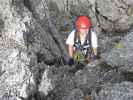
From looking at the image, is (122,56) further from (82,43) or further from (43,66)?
(43,66)

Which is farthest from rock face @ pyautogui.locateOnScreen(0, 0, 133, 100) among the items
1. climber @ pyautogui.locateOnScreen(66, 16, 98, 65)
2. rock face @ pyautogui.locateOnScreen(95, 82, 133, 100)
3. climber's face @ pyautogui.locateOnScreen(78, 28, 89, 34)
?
climber's face @ pyautogui.locateOnScreen(78, 28, 89, 34)

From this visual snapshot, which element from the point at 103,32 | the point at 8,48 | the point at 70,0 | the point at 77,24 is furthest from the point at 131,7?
the point at 8,48

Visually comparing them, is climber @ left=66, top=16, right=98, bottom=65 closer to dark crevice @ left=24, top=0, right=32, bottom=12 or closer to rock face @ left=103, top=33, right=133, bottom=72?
rock face @ left=103, top=33, right=133, bottom=72

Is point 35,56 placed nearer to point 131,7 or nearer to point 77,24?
point 77,24

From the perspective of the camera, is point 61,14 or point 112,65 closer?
point 112,65

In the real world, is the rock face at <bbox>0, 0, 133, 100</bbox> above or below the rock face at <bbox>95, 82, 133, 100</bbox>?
above

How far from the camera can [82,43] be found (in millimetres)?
10391

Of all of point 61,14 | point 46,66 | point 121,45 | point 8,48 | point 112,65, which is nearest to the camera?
point 8,48

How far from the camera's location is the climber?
400 inches

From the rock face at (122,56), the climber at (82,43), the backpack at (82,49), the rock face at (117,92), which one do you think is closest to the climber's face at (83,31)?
the climber at (82,43)

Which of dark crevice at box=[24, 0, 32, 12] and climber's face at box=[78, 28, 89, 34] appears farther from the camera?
climber's face at box=[78, 28, 89, 34]

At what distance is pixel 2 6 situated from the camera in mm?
9195

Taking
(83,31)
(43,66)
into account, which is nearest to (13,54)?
(43,66)

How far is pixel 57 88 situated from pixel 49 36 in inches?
81.2
